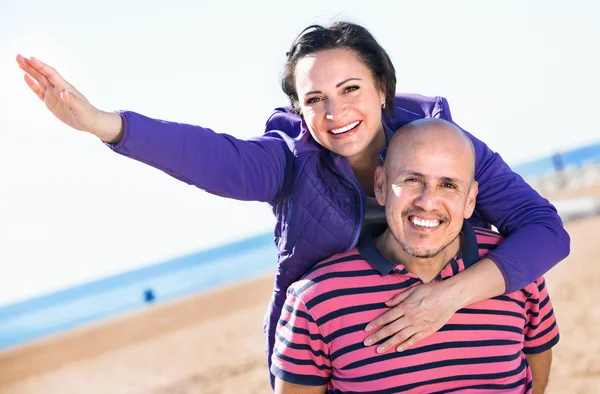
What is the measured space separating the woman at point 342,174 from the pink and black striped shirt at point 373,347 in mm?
65

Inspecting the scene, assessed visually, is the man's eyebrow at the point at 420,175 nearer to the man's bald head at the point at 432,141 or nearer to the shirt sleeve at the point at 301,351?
the man's bald head at the point at 432,141

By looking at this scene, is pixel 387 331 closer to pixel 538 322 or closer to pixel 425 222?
pixel 425 222

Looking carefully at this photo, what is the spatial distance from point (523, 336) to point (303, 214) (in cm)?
92

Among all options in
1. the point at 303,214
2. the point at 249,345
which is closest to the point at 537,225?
the point at 303,214

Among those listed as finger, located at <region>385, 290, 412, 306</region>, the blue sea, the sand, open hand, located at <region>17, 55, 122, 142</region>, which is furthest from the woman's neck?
the blue sea

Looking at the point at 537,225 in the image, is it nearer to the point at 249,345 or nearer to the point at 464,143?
the point at 464,143

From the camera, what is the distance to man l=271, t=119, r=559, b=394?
2594 mm

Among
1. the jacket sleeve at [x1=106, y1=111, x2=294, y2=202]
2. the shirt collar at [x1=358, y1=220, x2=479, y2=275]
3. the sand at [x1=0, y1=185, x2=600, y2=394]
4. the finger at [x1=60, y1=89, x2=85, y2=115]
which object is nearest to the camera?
the finger at [x1=60, y1=89, x2=85, y2=115]

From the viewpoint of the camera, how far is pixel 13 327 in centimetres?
2077

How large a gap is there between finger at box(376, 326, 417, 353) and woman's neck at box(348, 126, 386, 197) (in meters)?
0.66

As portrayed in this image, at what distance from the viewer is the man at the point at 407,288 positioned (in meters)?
2.59

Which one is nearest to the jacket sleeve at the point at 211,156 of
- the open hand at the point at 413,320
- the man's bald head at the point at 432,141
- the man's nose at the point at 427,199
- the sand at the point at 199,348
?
the man's bald head at the point at 432,141

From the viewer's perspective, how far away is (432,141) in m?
2.66

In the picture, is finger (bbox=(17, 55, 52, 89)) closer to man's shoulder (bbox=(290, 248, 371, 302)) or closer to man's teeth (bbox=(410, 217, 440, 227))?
man's shoulder (bbox=(290, 248, 371, 302))
